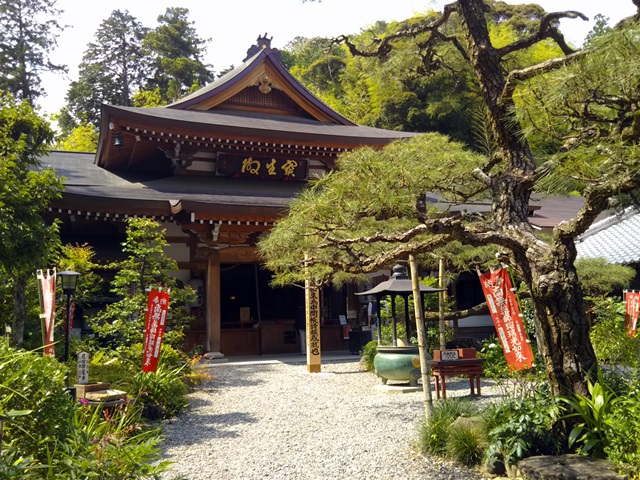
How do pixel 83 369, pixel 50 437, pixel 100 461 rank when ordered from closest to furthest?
1. pixel 100 461
2. pixel 50 437
3. pixel 83 369

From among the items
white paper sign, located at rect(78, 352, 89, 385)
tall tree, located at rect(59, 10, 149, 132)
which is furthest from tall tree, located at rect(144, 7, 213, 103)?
white paper sign, located at rect(78, 352, 89, 385)

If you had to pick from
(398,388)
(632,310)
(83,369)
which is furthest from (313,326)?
(632,310)

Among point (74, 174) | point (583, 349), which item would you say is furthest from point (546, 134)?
point (74, 174)

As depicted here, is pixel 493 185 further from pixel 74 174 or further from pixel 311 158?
pixel 74 174

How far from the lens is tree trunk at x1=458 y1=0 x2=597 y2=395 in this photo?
4.98 meters

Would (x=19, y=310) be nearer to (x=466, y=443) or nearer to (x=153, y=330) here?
(x=153, y=330)

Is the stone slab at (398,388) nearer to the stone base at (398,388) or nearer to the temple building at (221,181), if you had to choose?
the stone base at (398,388)

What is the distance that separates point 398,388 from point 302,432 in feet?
9.39

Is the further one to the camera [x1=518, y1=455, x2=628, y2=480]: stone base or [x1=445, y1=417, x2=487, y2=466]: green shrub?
[x1=445, y1=417, x2=487, y2=466]: green shrub

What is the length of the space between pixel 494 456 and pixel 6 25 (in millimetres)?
36097

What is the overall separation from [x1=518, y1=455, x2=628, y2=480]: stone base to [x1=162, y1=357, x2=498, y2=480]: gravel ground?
600mm

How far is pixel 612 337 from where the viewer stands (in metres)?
9.66

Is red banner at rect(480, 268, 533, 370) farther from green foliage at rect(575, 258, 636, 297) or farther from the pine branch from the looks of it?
green foliage at rect(575, 258, 636, 297)

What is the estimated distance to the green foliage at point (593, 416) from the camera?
473 centimetres
